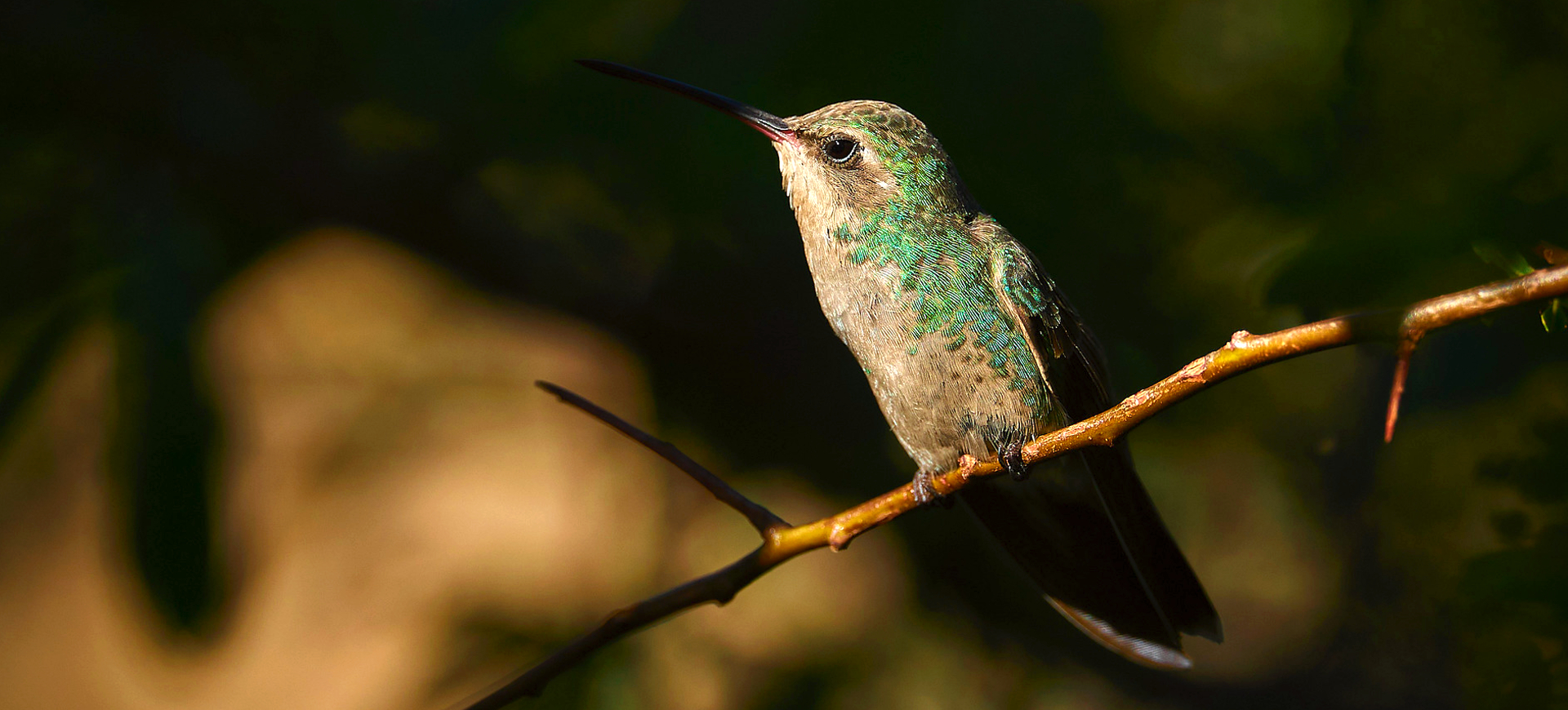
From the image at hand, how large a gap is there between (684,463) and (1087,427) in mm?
576

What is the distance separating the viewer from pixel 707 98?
1.42 meters

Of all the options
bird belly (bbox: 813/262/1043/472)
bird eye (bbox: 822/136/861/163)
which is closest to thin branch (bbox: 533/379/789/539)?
bird belly (bbox: 813/262/1043/472)

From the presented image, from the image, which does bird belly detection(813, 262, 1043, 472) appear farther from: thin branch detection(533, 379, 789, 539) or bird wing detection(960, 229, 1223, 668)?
thin branch detection(533, 379, 789, 539)

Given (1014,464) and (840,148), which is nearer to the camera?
(1014,464)

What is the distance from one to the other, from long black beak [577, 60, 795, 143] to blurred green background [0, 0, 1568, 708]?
384 mm

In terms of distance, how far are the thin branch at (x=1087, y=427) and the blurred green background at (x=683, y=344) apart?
0.30 meters

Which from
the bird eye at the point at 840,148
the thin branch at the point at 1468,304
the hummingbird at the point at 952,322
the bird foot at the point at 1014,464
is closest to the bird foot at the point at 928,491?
the hummingbird at the point at 952,322

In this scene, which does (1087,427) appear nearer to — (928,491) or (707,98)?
(928,491)

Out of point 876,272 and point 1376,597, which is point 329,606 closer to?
point 876,272

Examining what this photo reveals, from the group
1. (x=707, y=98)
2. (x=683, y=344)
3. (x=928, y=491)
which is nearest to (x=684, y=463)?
(x=928, y=491)

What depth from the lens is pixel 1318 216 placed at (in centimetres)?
150

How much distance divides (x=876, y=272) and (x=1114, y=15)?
3.20 feet

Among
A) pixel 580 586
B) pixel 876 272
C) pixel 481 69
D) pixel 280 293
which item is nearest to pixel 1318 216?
pixel 876 272

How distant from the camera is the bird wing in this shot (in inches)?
60.7
